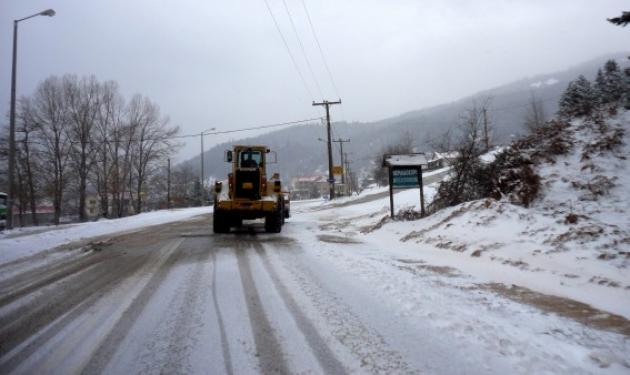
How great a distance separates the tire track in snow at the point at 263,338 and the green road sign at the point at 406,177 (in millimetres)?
8645

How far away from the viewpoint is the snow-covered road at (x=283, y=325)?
3.41 metres

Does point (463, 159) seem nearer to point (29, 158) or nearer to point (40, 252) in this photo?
point (40, 252)

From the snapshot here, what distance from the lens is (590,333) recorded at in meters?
3.93

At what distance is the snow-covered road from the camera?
3412 millimetres

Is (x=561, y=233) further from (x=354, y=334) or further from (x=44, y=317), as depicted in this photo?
(x=44, y=317)

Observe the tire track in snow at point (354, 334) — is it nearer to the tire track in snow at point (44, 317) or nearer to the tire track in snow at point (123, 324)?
the tire track in snow at point (123, 324)

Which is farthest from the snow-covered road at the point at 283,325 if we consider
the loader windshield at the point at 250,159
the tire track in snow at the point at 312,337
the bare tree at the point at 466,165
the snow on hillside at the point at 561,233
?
the loader windshield at the point at 250,159

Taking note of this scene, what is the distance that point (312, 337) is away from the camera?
13.1 ft

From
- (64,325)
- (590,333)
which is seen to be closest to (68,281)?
(64,325)

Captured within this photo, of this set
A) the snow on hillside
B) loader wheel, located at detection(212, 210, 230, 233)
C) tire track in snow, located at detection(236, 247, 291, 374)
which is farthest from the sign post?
tire track in snow, located at detection(236, 247, 291, 374)

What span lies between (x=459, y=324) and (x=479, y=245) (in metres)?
4.36

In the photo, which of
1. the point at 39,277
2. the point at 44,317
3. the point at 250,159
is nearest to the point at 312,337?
the point at 44,317

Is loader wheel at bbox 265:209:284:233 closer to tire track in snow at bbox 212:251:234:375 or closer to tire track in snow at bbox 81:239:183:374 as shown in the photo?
tire track in snow at bbox 81:239:183:374

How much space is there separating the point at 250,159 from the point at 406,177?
5830mm
